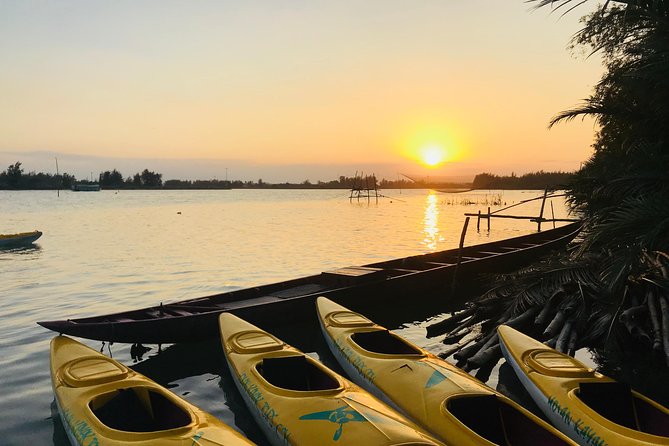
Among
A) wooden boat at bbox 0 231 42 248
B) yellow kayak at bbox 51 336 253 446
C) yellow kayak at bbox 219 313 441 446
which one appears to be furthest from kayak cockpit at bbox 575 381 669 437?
wooden boat at bbox 0 231 42 248

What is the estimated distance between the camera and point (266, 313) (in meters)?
13.1

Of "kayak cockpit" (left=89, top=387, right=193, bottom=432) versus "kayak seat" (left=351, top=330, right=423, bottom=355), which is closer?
"kayak cockpit" (left=89, top=387, right=193, bottom=432)

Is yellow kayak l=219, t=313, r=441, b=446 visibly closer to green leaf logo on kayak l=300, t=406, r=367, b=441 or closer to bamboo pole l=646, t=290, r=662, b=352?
green leaf logo on kayak l=300, t=406, r=367, b=441

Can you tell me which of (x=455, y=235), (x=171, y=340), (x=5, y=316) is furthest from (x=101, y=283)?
(x=455, y=235)

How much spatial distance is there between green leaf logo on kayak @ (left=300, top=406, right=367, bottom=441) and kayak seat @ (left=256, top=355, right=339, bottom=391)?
177 centimetres

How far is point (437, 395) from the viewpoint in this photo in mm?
7465

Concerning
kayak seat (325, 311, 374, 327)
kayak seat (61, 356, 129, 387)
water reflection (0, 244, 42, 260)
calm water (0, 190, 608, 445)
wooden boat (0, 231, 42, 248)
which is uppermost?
kayak seat (61, 356, 129, 387)

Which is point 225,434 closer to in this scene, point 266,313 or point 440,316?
point 266,313

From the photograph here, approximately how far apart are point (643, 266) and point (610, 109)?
14.1 feet

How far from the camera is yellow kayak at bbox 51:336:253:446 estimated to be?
20.4ft

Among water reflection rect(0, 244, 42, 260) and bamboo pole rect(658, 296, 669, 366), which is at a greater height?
bamboo pole rect(658, 296, 669, 366)

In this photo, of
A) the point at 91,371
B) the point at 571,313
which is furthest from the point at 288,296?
the point at 571,313

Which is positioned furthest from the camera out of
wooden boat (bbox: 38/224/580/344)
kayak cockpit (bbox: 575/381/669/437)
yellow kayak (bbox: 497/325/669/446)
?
wooden boat (bbox: 38/224/580/344)

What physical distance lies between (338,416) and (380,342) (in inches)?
166
